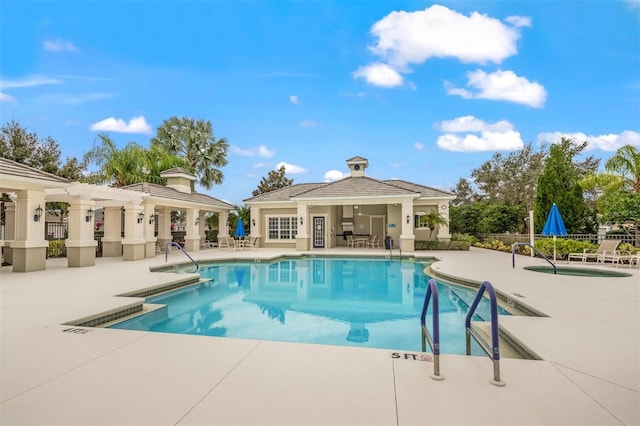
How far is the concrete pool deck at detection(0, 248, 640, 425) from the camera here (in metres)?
2.63

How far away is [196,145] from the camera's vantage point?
30078 mm

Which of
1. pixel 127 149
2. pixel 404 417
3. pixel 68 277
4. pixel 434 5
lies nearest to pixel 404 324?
pixel 404 417

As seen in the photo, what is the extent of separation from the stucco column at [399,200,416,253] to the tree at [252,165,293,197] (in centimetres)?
1953

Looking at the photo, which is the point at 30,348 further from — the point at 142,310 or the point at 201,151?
the point at 201,151

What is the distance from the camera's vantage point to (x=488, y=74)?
19969 millimetres

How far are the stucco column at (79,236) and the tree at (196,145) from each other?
56.1 feet

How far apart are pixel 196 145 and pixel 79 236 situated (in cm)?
1897

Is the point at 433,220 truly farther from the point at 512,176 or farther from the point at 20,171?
the point at 20,171

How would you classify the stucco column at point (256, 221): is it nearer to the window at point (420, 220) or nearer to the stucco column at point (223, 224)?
the stucco column at point (223, 224)

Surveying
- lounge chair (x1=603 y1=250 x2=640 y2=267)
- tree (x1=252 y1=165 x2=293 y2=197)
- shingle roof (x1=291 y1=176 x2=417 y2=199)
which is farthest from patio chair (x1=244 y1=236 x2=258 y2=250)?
lounge chair (x1=603 y1=250 x2=640 y2=267)

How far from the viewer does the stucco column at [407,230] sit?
733 inches

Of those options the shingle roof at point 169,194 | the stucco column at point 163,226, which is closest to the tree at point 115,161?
the stucco column at point 163,226

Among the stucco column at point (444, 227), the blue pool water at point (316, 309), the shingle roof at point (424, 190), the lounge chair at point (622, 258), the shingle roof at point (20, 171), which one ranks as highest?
the shingle roof at point (424, 190)

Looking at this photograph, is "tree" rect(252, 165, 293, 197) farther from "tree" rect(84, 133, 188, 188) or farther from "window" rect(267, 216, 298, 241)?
"tree" rect(84, 133, 188, 188)
